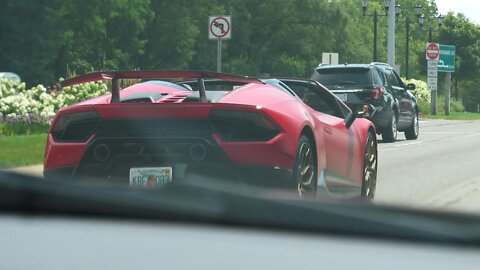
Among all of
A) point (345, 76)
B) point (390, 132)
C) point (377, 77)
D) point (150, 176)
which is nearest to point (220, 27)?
point (345, 76)

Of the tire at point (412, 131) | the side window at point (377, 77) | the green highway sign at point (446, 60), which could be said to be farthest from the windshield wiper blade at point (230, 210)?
the green highway sign at point (446, 60)

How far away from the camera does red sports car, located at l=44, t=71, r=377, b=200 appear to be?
5867 mm

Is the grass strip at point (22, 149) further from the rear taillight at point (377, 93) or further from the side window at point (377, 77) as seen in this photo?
the side window at point (377, 77)

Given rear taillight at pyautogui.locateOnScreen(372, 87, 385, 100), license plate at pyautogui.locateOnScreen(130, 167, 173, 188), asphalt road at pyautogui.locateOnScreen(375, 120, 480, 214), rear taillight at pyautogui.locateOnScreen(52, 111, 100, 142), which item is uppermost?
rear taillight at pyautogui.locateOnScreen(372, 87, 385, 100)

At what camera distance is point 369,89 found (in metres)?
20.2

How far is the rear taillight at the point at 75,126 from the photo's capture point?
6168 millimetres

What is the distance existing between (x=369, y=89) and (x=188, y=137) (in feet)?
48.3

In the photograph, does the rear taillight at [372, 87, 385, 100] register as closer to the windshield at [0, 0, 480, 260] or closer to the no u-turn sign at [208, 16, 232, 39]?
the windshield at [0, 0, 480, 260]

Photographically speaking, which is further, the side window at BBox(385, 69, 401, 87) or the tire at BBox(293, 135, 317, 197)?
the side window at BBox(385, 69, 401, 87)

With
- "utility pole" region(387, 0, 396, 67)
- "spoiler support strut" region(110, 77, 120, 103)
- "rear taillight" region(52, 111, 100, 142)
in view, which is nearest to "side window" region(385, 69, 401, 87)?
"spoiler support strut" region(110, 77, 120, 103)

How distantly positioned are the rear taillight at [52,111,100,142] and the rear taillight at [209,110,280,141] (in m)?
0.77

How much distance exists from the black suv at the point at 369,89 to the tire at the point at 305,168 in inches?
508

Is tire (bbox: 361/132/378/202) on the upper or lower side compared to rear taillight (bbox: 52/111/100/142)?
lower

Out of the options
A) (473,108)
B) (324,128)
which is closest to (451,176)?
(324,128)
